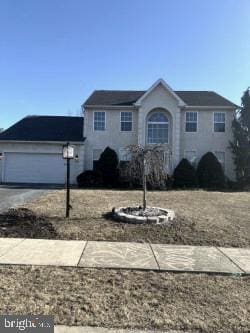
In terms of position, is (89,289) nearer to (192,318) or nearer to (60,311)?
(60,311)

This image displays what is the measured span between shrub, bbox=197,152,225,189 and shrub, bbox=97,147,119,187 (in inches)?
221

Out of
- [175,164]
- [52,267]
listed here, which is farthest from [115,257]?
[175,164]

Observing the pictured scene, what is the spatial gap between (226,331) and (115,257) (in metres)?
2.86

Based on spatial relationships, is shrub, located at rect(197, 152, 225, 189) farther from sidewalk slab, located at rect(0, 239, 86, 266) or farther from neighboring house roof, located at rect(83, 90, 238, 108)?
sidewalk slab, located at rect(0, 239, 86, 266)

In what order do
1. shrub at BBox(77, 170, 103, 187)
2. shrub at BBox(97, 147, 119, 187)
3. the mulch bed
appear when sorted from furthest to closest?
shrub at BBox(97, 147, 119, 187)
shrub at BBox(77, 170, 103, 187)
the mulch bed

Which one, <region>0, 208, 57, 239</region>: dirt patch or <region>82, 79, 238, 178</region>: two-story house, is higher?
<region>82, 79, 238, 178</region>: two-story house

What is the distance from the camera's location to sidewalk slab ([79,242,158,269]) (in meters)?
5.96

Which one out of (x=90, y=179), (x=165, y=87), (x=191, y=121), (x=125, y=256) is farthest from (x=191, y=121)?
(x=125, y=256)

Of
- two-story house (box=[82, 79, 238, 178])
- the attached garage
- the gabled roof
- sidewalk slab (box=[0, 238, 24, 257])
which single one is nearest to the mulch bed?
sidewalk slab (box=[0, 238, 24, 257])

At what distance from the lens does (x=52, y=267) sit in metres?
5.76

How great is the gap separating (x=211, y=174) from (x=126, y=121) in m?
6.95

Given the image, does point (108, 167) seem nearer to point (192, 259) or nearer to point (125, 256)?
point (125, 256)

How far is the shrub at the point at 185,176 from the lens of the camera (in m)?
22.6

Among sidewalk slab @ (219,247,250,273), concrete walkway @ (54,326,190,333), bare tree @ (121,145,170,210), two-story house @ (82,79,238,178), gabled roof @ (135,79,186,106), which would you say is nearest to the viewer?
concrete walkway @ (54,326,190,333)
